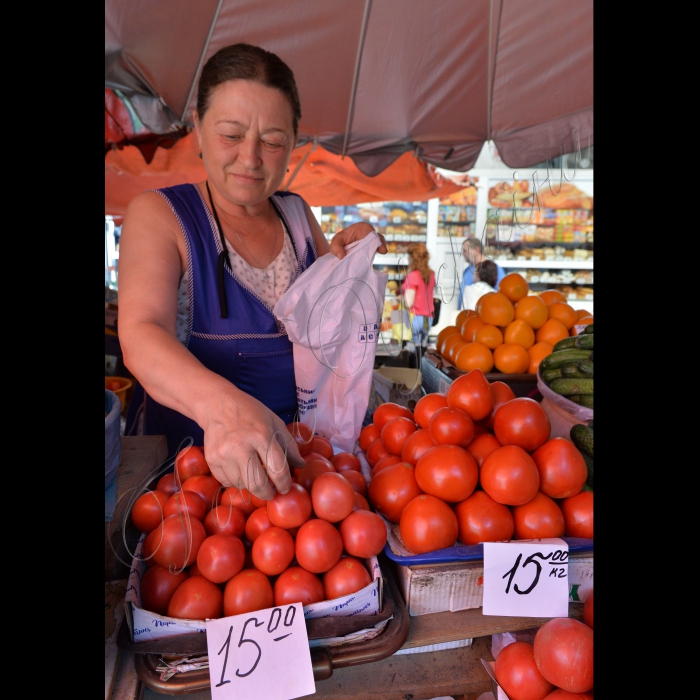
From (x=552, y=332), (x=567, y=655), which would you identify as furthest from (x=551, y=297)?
(x=567, y=655)

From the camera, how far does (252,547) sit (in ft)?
3.36

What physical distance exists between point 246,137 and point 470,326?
1923 mm

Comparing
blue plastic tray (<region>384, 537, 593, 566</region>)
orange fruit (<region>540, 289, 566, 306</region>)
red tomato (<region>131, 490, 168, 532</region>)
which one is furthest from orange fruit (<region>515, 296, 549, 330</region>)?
red tomato (<region>131, 490, 168, 532</region>)

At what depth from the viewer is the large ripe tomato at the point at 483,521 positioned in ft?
3.60

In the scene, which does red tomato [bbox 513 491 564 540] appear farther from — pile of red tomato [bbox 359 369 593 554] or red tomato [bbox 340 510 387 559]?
red tomato [bbox 340 510 387 559]

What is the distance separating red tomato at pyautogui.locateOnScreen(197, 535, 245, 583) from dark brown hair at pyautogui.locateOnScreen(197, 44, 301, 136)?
115cm

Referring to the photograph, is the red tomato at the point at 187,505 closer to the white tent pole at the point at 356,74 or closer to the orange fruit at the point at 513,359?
the orange fruit at the point at 513,359

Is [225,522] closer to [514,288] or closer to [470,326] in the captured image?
[470,326]

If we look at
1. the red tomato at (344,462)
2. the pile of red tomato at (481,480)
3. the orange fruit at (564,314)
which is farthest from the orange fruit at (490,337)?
the red tomato at (344,462)

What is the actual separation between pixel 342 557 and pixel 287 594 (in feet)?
0.44

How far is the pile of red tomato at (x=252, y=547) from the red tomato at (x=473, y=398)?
14.7 inches
